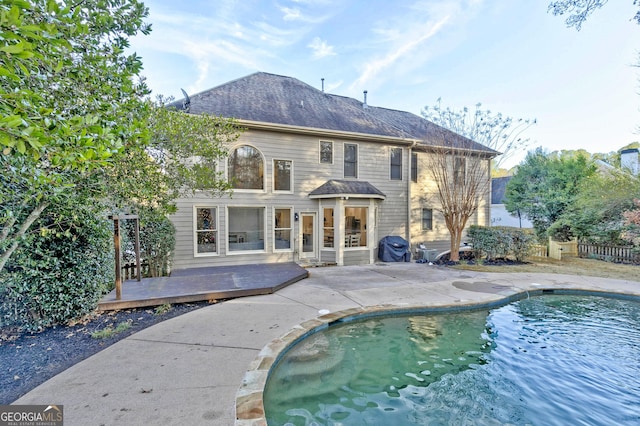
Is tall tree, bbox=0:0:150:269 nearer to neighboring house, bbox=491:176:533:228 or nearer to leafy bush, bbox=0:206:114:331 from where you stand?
leafy bush, bbox=0:206:114:331

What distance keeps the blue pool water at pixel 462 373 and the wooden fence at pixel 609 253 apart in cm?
866

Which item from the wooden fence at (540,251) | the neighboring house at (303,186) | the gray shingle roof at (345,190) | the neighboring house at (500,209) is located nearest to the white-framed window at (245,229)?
the neighboring house at (303,186)

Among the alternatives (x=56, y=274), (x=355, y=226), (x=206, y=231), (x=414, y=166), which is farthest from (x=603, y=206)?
(x=56, y=274)

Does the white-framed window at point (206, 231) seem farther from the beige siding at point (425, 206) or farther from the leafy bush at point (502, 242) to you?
the leafy bush at point (502, 242)

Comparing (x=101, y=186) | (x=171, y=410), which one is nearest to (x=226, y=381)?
(x=171, y=410)

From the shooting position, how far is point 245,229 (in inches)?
389

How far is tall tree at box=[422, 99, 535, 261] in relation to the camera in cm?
1051

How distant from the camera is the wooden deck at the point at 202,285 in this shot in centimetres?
566

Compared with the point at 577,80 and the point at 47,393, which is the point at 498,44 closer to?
the point at 577,80

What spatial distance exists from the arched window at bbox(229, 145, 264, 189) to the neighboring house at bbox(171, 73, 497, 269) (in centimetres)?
3

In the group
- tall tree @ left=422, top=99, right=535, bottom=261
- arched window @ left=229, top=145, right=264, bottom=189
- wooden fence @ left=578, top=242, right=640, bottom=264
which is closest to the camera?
arched window @ left=229, top=145, right=264, bottom=189

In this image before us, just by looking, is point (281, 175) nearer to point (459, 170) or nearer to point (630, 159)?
point (459, 170)

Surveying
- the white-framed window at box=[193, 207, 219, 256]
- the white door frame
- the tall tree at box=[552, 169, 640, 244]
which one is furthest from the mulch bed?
the tall tree at box=[552, 169, 640, 244]

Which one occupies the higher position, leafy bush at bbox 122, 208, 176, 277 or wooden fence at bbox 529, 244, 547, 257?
leafy bush at bbox 122, 208, 176, 277
